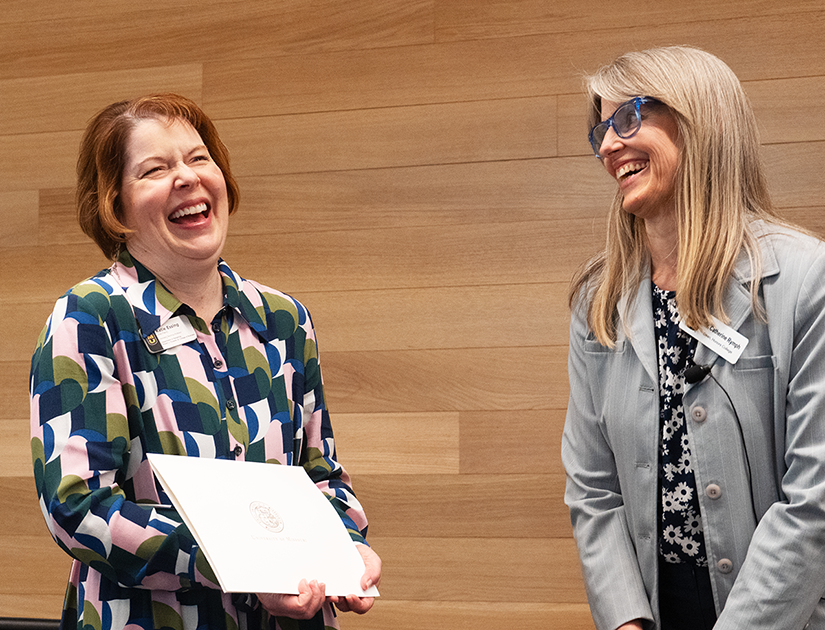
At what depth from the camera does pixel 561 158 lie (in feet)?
8.79

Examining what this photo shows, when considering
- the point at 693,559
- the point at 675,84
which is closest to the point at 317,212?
the point at 675,84

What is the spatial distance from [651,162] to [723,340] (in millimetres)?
354

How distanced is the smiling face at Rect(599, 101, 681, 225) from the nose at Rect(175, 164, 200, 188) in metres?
0.75

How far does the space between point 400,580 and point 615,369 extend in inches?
52.9

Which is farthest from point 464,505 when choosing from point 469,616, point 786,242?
point 786,242

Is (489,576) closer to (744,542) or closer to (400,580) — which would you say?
(400,580)

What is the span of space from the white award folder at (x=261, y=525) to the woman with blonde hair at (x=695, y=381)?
0.49 m

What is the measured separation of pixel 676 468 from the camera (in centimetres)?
146

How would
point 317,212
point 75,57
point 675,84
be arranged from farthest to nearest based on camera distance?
point 75,57 < point 317,212 < point 675,84

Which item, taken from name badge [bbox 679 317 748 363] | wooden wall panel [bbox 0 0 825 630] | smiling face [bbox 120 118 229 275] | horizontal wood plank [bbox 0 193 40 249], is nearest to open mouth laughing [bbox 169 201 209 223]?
smiling face [bbox 120 118 229 275]

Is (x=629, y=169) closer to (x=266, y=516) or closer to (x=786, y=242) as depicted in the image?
(x=786, y=242)

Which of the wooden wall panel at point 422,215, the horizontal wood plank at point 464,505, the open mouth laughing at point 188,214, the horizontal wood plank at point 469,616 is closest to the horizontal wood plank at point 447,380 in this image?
the wooden wall panel at point 422,215

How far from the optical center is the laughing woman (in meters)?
1.25

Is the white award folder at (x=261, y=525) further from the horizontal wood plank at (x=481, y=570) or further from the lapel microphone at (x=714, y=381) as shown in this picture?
the horizontal wood plank at (x=481, y=570)
